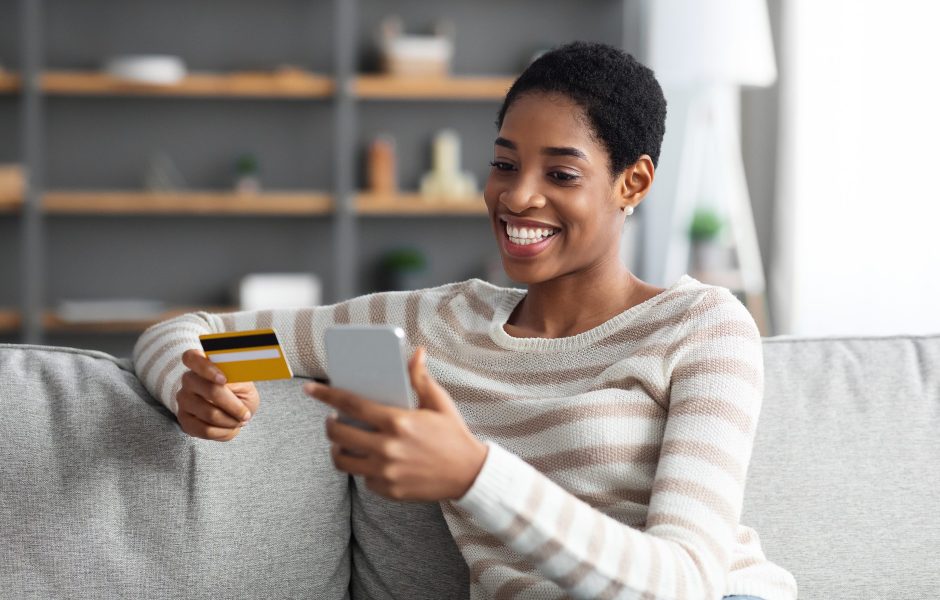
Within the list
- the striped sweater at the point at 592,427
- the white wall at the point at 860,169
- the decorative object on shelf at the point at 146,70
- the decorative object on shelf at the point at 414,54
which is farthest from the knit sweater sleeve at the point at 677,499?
the decorative object on shelf at the point at 146,70

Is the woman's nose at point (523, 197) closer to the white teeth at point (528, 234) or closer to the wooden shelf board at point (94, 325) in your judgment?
the white teeth at point (528, 234)

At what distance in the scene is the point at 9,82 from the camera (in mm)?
4246

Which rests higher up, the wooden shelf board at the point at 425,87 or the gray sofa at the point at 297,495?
the wooden shelf board at the point at 425,87

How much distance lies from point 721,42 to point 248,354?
10.5ft

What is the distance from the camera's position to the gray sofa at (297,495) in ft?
4.81

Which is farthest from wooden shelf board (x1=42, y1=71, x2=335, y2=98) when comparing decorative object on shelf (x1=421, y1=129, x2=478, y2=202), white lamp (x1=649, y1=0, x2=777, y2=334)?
white lamp (x1=649, y1=0, x2=777, y2=334)

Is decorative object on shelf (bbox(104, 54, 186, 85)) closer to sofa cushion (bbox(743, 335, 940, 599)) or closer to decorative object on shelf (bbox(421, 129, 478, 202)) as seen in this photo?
decorative object on shelf (bbox(421, 129, 478, 202))

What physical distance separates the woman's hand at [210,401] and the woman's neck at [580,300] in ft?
1.27

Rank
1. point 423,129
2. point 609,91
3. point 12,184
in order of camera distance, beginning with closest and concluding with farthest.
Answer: point 609,91, point 12,184, point 423,129

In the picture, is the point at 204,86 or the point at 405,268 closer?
the point at 204,86

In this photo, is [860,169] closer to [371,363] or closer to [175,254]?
[175,254]

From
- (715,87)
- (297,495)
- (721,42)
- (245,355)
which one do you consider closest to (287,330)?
(297,495)

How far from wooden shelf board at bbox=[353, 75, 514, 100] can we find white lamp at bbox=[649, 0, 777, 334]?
0.66 m

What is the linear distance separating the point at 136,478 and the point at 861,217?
3.13 m
